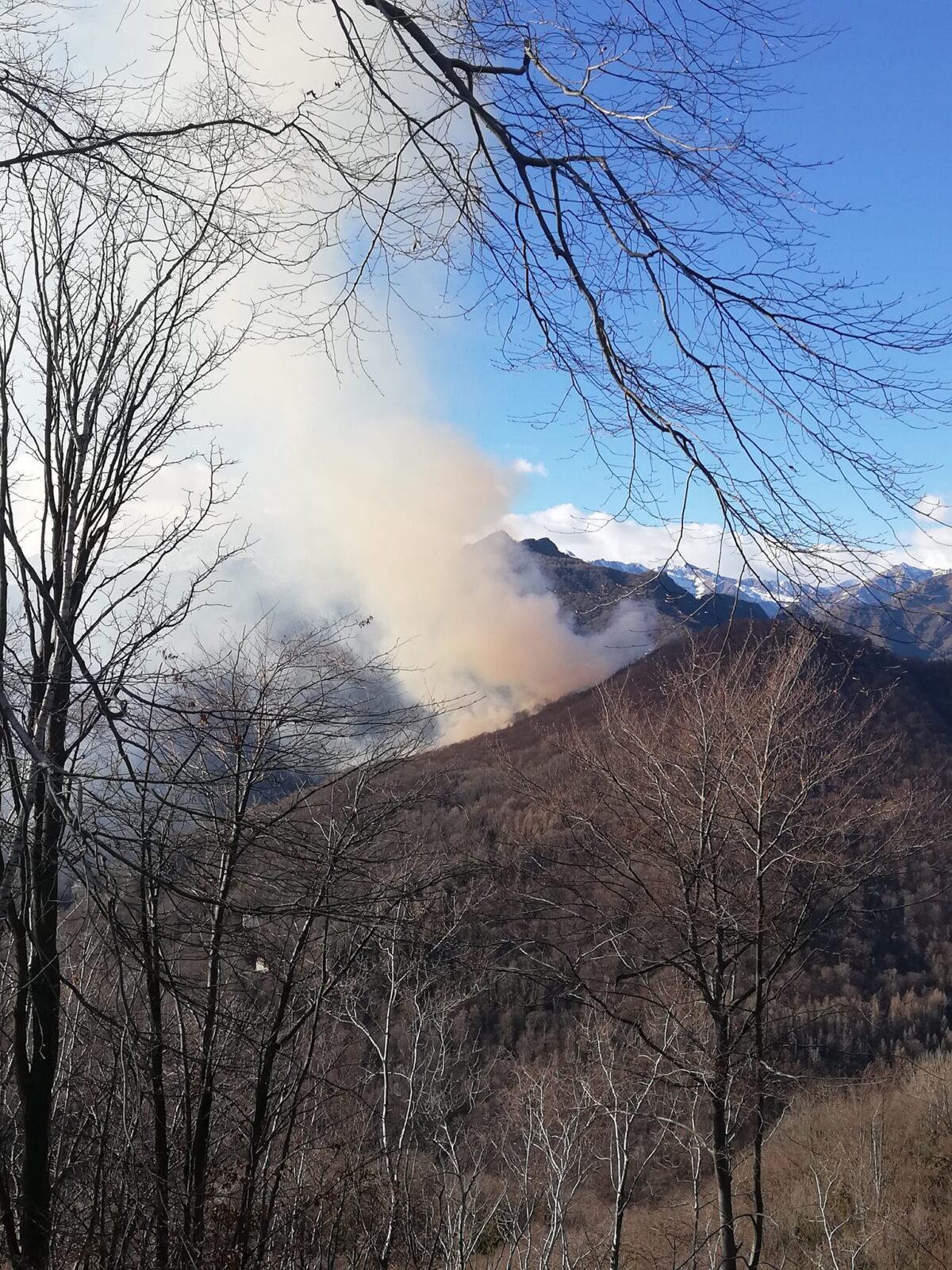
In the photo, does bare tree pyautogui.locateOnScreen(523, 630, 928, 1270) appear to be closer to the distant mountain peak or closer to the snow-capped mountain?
the snow-capped mountain

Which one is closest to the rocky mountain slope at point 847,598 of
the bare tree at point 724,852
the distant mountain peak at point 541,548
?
the bare tree at point 724,852

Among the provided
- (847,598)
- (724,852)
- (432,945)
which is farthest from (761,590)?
(724,852)

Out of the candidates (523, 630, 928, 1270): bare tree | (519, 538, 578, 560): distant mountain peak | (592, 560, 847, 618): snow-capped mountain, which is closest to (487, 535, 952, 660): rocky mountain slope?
(592, 560, 847, 618): snow-capped mountain

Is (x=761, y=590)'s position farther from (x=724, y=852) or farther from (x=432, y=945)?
(x=724, y=852)

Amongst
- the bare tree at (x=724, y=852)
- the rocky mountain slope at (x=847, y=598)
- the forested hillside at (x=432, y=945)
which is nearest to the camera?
the rocky mountain slope at (x=847, y=598)

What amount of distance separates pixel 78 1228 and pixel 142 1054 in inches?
58.6

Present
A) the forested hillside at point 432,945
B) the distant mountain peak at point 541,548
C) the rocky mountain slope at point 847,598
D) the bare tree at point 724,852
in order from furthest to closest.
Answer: the distant mountain peak at point 541,548
the bare tree at point 724,852
the forested hillside at point 432,945
the rocky mountain slope at point 847,598

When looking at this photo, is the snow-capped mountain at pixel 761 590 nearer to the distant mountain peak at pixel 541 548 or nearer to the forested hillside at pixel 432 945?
the forested hillside at pixel 432 945

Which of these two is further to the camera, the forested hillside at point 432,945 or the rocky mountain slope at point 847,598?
the forested hillside at point 432,945

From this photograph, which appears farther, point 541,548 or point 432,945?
point 541,548

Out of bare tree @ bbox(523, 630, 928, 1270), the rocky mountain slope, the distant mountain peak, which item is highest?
the distant mountain peak

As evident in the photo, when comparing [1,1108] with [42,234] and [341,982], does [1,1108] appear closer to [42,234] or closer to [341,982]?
[341,982]

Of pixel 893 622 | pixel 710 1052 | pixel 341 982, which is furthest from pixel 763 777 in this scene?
pixel 893 622

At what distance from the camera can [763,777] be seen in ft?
20.8
